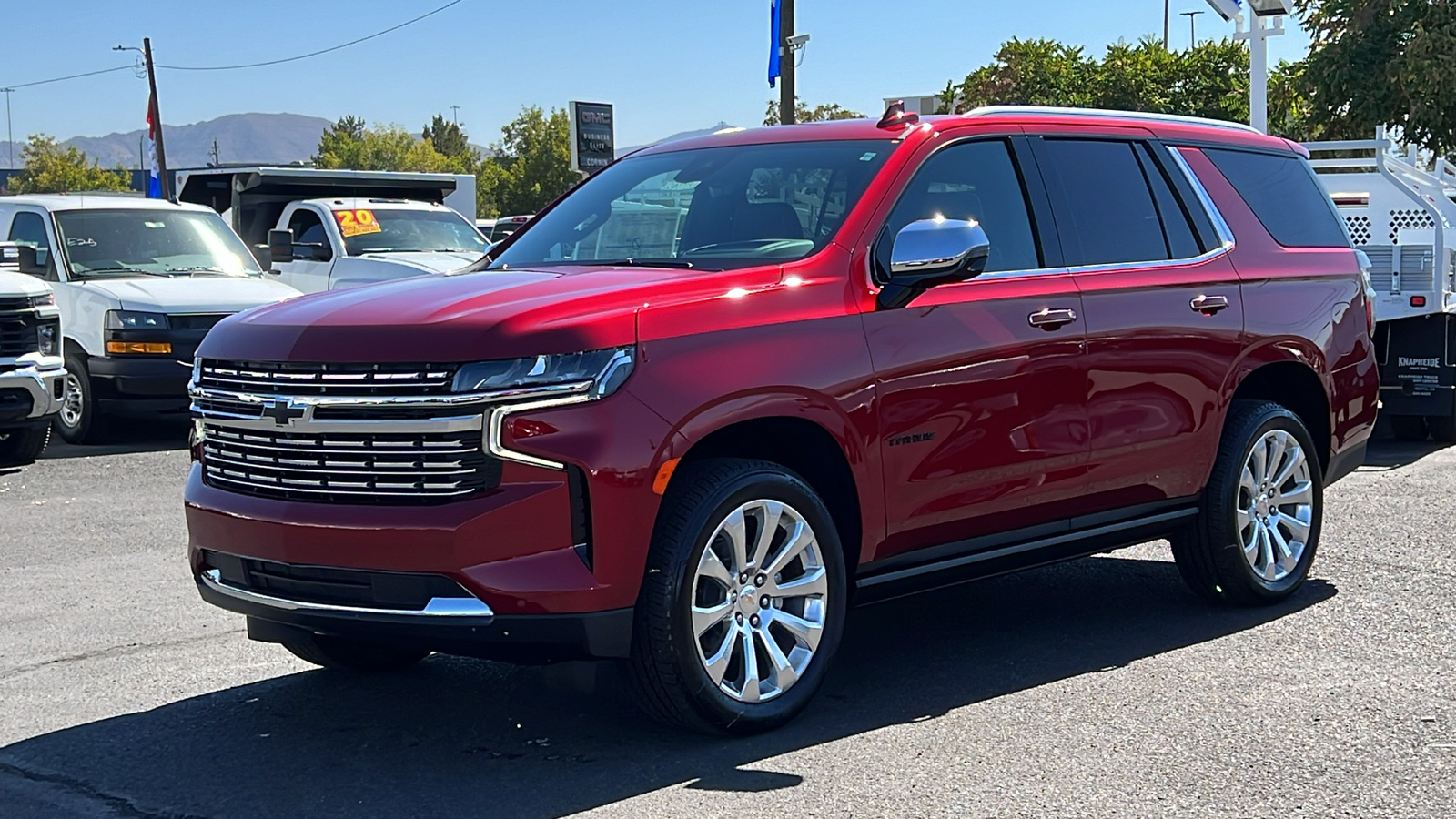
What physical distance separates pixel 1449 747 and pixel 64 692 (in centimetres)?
445

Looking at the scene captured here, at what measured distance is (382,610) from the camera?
187 inches

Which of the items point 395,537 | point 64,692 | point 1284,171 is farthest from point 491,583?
point 1284,171

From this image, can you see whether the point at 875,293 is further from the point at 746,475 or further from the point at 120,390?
the point at 120,390

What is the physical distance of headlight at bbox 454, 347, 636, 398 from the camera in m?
4.66

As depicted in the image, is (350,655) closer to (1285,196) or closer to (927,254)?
(927,254)

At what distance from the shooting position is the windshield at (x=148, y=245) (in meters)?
14.2

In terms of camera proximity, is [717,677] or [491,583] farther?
[717,677]

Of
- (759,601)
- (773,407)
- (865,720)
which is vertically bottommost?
(865,720)

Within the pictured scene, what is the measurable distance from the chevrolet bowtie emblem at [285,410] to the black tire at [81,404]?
9.25m

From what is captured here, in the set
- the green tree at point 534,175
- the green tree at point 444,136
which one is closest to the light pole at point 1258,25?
the green tree at point 534,175

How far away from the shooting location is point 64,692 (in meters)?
5.82

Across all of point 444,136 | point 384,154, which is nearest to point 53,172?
point 384,154

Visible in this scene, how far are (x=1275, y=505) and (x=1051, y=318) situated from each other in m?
1.76

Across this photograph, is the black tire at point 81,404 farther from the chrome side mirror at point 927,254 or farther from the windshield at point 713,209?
the chrome side mirror at point 927,254
